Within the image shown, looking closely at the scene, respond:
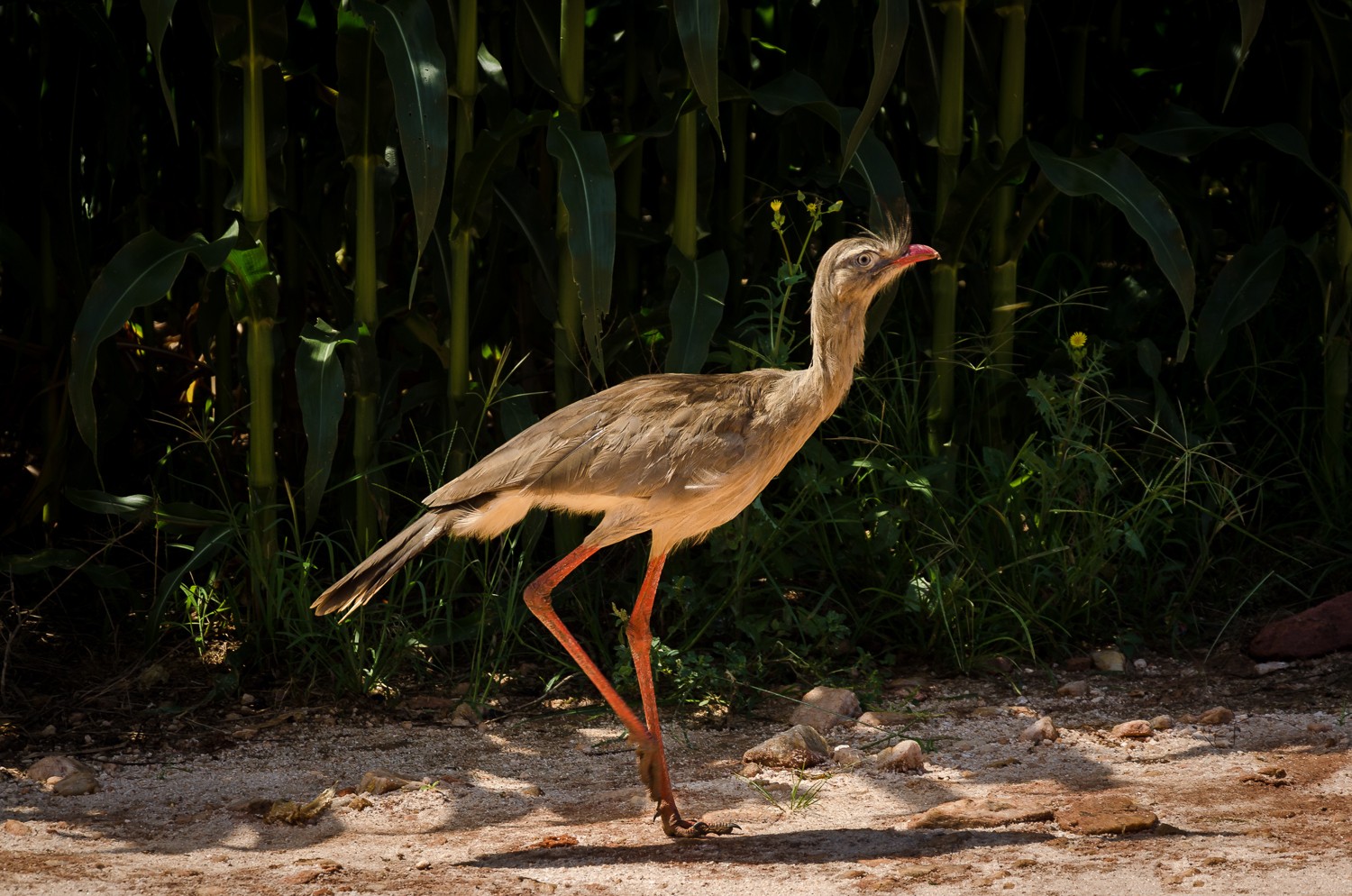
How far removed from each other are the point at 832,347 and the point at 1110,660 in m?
1.66

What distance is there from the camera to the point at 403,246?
5.76 m

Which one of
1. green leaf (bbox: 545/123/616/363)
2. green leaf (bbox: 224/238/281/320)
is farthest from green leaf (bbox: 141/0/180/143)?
green leaf (bbox: 545/123/616/363)

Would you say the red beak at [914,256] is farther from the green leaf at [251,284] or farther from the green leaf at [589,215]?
the green leaf at [251,284]

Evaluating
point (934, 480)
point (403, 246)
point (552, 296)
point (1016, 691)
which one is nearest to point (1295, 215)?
point (934, 480)

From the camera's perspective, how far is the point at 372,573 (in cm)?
397

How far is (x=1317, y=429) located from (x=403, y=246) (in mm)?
3518

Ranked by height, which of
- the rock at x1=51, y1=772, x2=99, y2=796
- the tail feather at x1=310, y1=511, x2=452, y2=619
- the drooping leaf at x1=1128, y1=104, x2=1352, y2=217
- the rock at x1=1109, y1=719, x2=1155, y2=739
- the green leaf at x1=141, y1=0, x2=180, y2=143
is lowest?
the rock at x1=1109, y1=719, x2=1155, y2=739

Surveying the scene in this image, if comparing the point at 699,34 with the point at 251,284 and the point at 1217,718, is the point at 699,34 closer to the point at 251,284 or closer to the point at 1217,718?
the point at 251,284

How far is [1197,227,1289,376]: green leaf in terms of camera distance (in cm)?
501

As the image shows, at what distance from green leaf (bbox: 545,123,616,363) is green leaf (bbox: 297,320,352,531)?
81cm

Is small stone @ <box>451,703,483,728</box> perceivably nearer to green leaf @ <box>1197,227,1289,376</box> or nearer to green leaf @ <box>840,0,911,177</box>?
green leaf @ <box>840,0,911,177</box>

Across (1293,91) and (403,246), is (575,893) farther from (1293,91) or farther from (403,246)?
(1293,91)

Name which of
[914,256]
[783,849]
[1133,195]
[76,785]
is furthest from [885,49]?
[76,785]

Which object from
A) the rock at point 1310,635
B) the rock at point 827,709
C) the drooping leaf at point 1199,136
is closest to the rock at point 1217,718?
the rock at point 1310,635
